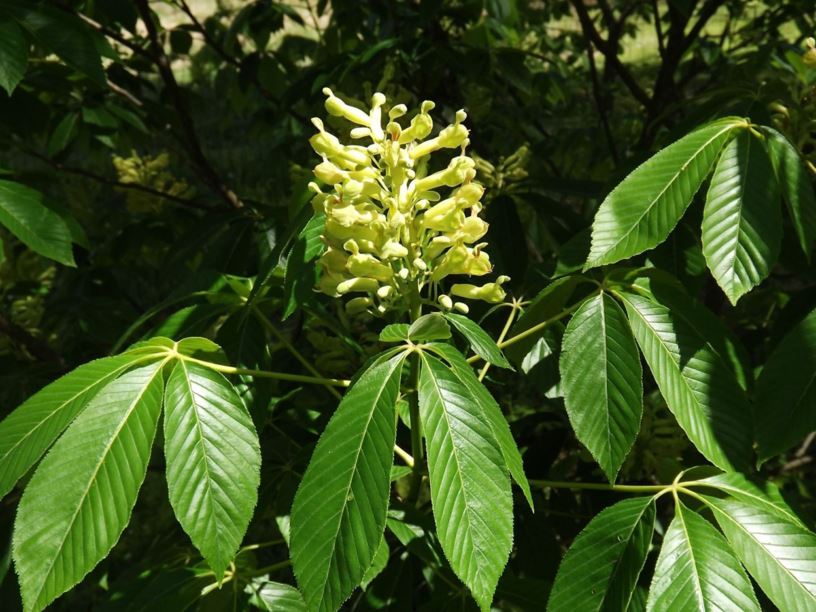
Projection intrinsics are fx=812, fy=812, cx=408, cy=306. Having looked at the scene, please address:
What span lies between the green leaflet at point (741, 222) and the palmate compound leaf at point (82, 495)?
93 centimetres

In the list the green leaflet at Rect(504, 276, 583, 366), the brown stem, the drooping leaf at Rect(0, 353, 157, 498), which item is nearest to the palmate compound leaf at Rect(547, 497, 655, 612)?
the green leaflet at Rect(504, 276, 583, 366)

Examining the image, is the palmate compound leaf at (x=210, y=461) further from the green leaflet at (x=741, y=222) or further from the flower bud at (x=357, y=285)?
the green leaflet at (x=741, y=222)

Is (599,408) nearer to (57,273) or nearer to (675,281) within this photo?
(675,281)

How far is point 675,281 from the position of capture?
61.1 inches

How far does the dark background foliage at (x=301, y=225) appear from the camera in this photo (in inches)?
67.9

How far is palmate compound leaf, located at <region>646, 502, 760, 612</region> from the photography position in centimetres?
121

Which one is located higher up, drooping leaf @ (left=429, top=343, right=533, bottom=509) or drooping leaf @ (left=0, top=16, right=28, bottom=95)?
drooping leaf @ (left=0, top=16, right=28, bottom=95)

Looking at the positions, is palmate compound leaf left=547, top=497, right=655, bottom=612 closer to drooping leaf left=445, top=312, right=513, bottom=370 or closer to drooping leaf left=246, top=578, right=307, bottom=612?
drooping leaf left=445, top=312, right=513, bottom=370

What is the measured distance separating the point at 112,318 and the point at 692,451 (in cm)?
187

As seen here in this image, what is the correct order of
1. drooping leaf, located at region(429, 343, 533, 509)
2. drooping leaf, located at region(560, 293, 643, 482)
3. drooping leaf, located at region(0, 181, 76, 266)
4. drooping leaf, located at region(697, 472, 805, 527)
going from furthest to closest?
drooping leaf, located at region(0, 181, 76, 266) → drooping leaf, located at region(697, 472, 805, 527) → drooping leaf, located at region(560, 293, 643, 482) → drooping leaf, located at region(429, 343, 533, 509)

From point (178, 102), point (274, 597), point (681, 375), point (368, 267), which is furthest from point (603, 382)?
point (178, 102)

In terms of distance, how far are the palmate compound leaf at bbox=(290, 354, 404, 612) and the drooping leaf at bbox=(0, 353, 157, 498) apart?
1.28 ft

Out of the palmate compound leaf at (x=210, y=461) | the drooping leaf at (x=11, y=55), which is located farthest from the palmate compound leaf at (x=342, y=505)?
the drooping leaf at (x=11, y=55)

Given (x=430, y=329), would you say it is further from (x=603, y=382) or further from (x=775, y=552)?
(x=775, y=552)
